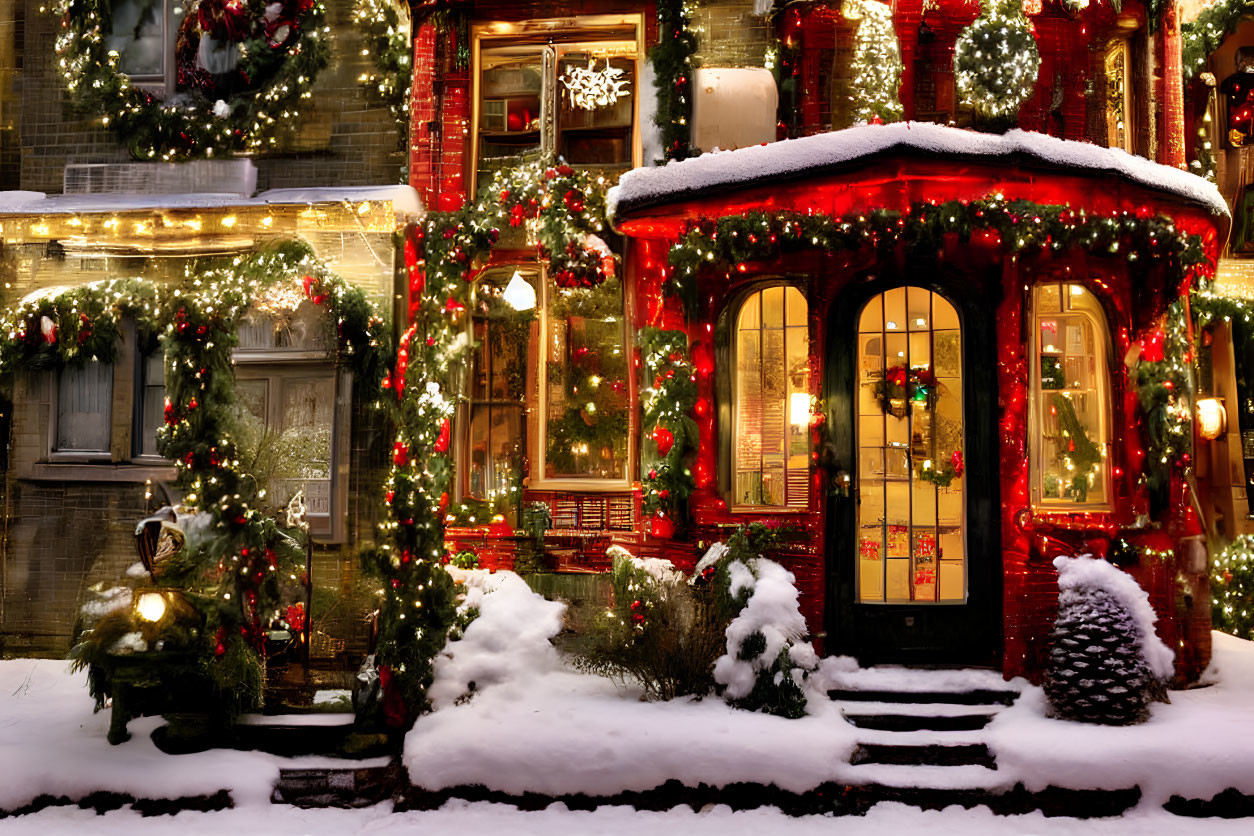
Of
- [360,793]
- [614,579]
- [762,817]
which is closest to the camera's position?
[762,817]

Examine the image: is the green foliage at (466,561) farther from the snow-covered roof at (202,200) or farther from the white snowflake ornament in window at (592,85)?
the white snowflake ornament in window at (592,85)

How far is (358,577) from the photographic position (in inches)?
394

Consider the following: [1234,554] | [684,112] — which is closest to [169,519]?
[684,112]

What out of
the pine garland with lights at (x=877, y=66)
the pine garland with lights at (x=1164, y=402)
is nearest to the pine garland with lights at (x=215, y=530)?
the pine garland with lights at (x=877, y=66)

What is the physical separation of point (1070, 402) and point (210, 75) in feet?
30.1

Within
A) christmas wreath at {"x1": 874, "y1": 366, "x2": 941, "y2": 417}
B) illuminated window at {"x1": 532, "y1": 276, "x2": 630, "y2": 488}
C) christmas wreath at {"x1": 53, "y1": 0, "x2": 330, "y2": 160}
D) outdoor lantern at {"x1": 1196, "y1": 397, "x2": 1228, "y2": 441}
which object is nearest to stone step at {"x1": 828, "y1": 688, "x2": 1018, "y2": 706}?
christmas wreath at {"x1": 874, "y1": 366, "x2": 941, "y2": 417}

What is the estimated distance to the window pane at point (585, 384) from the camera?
10.1 m

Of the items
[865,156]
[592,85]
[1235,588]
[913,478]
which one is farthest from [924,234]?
[1235,588]

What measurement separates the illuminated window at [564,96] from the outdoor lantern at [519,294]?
1.52 m

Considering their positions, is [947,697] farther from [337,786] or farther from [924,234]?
[337,786]

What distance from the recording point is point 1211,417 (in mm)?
10367

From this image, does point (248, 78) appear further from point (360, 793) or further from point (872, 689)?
point (872, 689)

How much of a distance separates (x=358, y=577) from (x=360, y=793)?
2906mm

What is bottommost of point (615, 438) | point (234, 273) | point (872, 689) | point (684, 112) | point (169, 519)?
point (872, 689)
